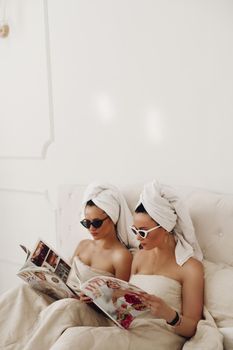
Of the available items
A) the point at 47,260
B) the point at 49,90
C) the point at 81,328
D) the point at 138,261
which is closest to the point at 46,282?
the point at 47,260

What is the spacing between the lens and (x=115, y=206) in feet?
6.22

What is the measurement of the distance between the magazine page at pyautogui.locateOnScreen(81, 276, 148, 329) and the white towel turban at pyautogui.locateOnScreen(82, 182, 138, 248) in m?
0.53

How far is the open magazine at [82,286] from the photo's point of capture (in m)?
1.36

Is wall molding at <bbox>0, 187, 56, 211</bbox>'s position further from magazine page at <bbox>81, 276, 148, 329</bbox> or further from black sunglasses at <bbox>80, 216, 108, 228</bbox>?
magazine page at <bbox>81, 276, 148, 329</bbox>

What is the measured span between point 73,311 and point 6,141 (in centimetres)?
157

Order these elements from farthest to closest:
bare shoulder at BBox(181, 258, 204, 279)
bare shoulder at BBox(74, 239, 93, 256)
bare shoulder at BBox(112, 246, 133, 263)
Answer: bare shoulder at BBox(74, 239, 93, 256)
bare shoulder at BBox(112, 246, 133, 263)
bare shoulder at BBox(181, 258, 204, 279)

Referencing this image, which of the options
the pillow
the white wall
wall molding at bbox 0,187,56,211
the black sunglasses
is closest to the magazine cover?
the black sunglasses

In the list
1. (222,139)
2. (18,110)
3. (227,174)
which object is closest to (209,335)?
(227,174)

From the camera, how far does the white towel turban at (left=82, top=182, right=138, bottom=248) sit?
1892mm

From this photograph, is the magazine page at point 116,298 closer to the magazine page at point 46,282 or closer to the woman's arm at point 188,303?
the woman's arm at point 188,303

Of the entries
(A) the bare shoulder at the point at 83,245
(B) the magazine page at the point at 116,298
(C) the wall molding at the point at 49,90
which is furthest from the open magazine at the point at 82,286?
(C) the wall molding at the point at 49,90

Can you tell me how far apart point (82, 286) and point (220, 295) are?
0.54 meters

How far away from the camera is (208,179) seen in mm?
1921

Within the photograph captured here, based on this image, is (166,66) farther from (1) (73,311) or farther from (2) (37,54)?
(1) (73,311)
